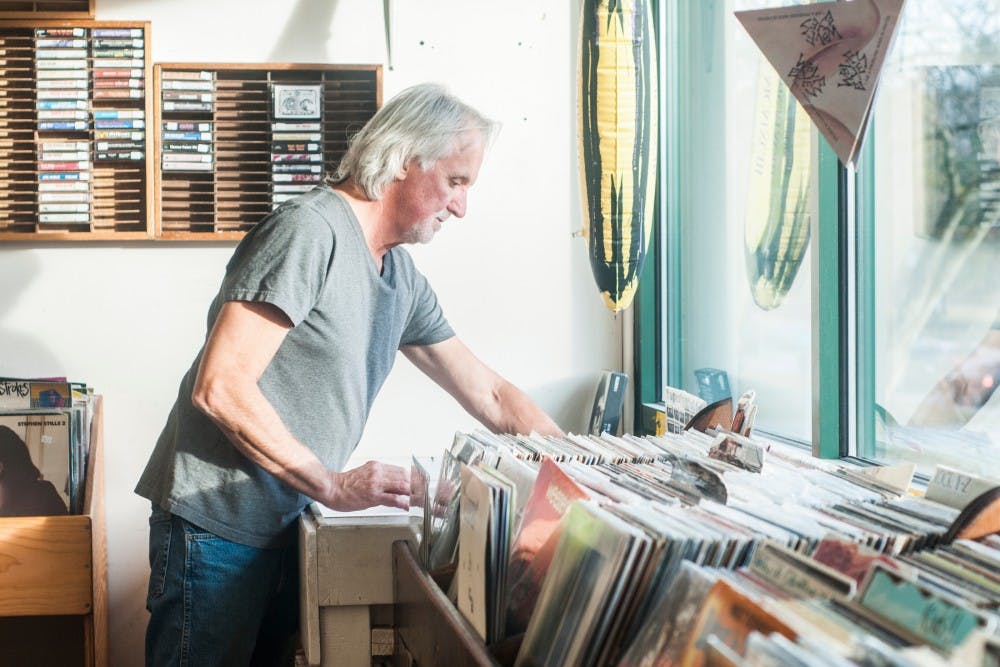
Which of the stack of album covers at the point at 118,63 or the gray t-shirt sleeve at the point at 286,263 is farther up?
the stack of album covers at the point at 118,63

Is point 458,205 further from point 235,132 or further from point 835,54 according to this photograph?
point 235,132

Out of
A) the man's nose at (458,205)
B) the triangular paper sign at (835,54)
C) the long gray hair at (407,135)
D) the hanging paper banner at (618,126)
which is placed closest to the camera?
the triangular paper sign at (835,54)

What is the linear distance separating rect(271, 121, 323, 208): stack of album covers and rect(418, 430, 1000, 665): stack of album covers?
6.58 feet

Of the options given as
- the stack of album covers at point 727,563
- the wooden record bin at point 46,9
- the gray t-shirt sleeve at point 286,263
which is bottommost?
the stack of album covers at point 727,563

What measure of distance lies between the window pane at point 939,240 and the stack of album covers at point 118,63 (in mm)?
2239

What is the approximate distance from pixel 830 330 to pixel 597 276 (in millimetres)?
623

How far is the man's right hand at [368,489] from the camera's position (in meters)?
1.75

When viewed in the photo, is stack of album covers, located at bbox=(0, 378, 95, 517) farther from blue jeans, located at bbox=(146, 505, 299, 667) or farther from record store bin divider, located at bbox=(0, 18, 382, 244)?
record store bin divider, located at bbox=(0, 18, 382, 244)

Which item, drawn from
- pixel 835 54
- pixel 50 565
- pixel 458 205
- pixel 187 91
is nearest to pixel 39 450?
pixel 50 565

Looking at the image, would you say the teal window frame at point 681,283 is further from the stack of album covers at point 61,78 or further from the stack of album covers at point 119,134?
the stack of album covers at point 61,78

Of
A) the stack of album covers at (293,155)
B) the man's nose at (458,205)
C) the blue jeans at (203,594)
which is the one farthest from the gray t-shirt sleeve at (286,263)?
the stack of album covers at (293,155)

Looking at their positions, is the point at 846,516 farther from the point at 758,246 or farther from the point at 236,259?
the point at 758,246

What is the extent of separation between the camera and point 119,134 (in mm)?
3180

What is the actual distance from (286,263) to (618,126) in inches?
37.7
